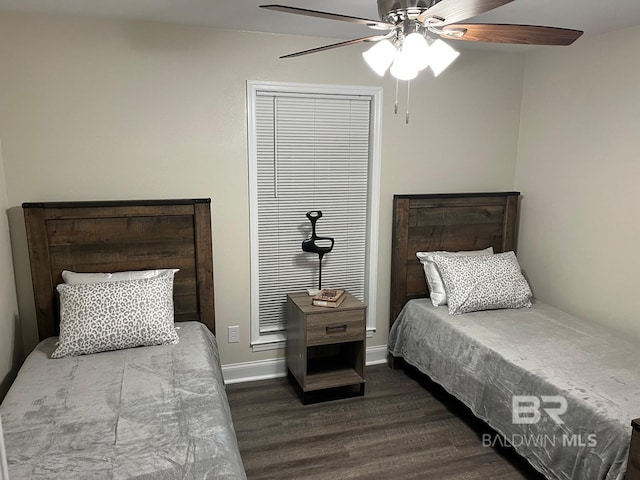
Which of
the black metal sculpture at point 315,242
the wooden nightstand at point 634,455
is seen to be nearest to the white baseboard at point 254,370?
the black metal sculpture at point 315,242

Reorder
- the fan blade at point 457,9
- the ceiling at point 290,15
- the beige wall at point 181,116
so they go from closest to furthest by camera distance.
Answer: the fan blade at point 457,9, the ceiling at point 290,15, the beige wall at point 181,116

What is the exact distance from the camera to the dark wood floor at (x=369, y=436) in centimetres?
243

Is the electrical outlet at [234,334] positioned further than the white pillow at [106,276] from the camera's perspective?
Yes

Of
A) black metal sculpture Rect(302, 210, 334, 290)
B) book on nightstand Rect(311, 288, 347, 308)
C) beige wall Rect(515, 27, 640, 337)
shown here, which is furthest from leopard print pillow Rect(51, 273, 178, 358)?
beige wall Rect(515, 27, 640, 337)

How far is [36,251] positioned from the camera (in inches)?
107

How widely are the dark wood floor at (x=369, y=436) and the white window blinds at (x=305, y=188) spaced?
2.17 feet

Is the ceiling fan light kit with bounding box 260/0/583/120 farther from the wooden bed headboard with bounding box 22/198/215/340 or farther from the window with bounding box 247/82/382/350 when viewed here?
the wooden bed headboard with bounding box 22/198/215/340

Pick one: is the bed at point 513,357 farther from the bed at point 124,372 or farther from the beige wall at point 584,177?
the bed at point 124,372

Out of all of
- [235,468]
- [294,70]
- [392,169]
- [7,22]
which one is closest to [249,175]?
[294,70]

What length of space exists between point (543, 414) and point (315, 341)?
1.34 meters

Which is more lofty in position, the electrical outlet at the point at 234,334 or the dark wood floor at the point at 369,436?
the electrical outlet at the point at 234,334

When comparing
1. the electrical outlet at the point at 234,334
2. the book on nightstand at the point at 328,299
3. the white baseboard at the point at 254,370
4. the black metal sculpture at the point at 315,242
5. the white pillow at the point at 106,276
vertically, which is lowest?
the white baseboard at the point at 254,370

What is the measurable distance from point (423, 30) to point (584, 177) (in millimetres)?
2000

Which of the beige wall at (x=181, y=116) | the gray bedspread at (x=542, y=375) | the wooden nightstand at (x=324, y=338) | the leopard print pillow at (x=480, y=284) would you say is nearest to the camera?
the gray bedspread at (x=542, y=375)
